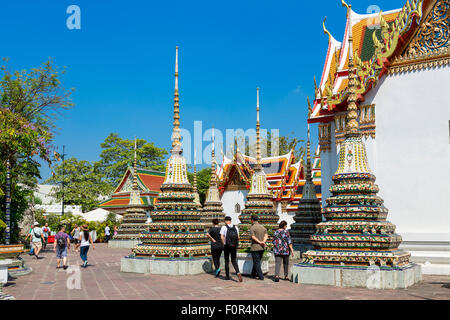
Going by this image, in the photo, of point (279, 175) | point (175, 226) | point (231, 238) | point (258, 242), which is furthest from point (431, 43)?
point (279, 175)

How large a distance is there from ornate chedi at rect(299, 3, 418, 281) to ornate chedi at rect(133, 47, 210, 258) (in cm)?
A: 372

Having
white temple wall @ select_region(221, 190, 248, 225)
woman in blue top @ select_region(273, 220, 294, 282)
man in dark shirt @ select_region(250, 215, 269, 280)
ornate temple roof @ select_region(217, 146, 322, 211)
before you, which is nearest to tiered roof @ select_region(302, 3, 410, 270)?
woman in blue top @ select_region(273, 220, 294, 282)

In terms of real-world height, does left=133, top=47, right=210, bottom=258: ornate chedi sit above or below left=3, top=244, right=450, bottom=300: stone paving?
above

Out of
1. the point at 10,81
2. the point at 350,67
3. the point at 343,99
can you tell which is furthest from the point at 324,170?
the point at 10,81

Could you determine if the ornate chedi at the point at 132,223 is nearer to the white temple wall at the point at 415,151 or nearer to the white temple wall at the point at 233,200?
the white temple wall at the point at 233,200

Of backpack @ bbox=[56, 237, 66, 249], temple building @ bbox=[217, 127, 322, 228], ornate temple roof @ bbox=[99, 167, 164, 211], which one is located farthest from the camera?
ornate temple roof @ bbox=[99, 167, 164, 211]

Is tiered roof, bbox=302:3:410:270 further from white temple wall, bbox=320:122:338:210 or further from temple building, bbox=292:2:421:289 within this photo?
white temple wall, bbox=320:122:338:210

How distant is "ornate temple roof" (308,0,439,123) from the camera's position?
13.3 m

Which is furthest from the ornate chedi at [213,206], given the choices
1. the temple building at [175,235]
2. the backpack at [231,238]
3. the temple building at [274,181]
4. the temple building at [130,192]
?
the backpack at [231,238]

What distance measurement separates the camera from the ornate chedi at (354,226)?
31.0 feet

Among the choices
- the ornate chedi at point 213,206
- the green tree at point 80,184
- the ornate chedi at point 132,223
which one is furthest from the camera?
the green tree at point 80,184

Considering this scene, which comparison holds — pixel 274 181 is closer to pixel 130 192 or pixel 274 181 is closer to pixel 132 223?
pixel 130 192

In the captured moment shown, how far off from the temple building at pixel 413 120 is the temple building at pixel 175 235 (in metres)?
5.32

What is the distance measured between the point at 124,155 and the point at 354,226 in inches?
1907
